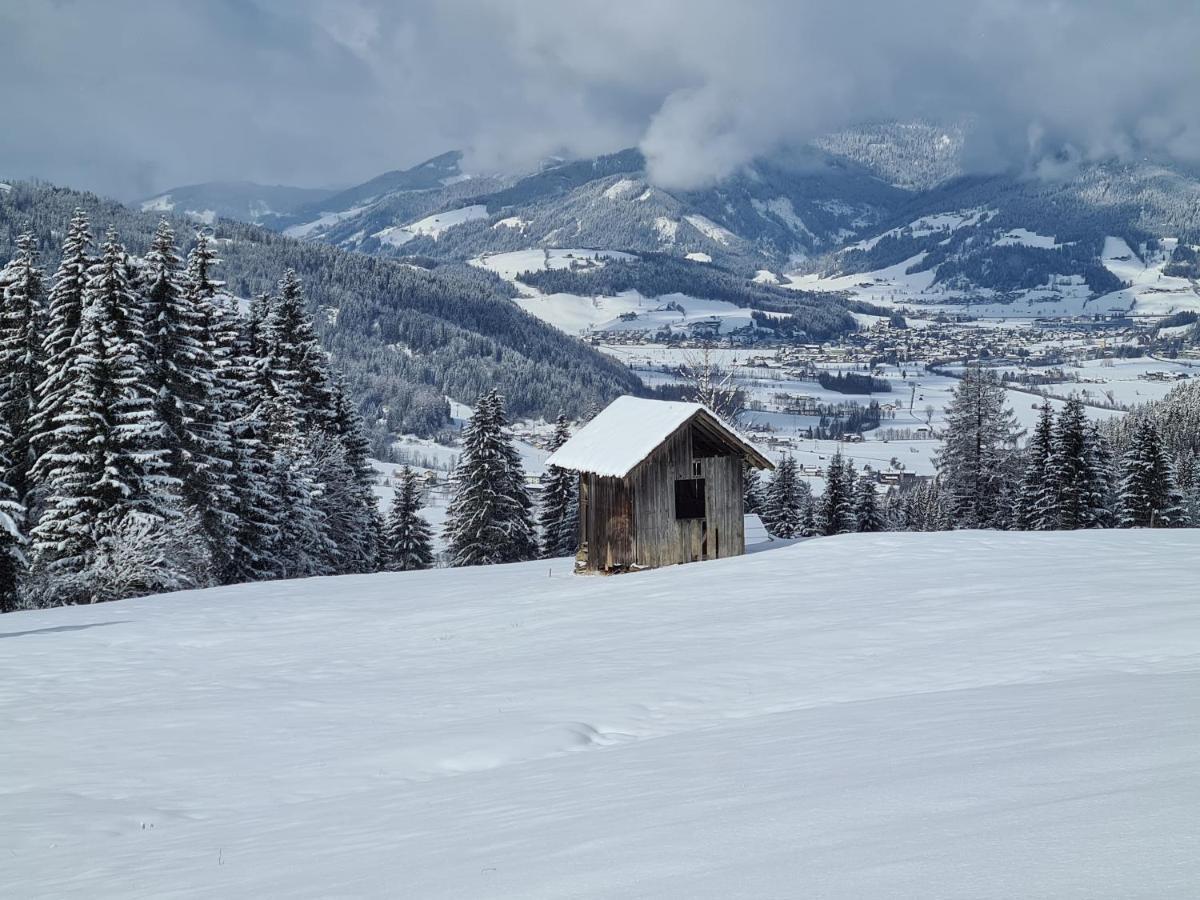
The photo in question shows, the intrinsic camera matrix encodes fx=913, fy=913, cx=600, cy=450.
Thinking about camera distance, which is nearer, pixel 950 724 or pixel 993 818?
pixel 993 818

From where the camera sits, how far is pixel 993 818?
4.66 meters

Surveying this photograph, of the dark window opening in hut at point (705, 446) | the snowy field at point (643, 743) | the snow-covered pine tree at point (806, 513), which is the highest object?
the dark window opening in hut at point (705, 446)

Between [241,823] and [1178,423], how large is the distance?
131 m

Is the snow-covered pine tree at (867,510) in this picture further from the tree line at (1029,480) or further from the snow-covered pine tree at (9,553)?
the snow-covered pine tree at (9,553)

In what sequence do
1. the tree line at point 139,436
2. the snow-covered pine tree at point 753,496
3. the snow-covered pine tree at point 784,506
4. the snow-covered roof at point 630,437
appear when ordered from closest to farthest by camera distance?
1. the snow-covered roof at point 630,437
2. the tree line at point 139,436
3. the snow-covered pine tree at point 753,496
4. the snow-covered pine tree at point 784,506

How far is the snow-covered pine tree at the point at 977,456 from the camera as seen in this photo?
163 ft

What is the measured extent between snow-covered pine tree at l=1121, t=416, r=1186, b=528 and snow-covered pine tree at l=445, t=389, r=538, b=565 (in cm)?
3263

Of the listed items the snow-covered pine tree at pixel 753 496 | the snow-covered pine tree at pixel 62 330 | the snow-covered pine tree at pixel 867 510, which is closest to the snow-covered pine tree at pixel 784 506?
the snow-covered pine tree at pixel 753 496

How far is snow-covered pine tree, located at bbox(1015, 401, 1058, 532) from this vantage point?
4662cm

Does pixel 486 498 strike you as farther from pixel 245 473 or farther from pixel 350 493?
pixel 245 473

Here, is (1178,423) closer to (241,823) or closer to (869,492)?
(869,492)

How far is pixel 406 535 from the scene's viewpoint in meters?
53.1

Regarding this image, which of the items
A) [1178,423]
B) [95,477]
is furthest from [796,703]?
[1178,423]

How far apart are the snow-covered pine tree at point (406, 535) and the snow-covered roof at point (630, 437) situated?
83.0 ft
